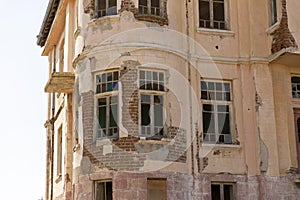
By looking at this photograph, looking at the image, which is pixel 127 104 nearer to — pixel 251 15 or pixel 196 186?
pixel 196 186

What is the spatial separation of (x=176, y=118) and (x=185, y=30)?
335 centimetres

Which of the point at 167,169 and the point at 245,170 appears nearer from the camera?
the point at 167,169

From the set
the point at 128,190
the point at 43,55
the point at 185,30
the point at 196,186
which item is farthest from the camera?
the point at 43,55

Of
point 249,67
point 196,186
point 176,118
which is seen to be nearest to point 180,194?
point 196,186

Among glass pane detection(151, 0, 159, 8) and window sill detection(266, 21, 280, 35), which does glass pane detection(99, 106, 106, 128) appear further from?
window sill detection(266, 21, 280, 35)

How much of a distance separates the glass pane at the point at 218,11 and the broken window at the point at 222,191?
6094mm

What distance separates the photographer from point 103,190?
1716 cm

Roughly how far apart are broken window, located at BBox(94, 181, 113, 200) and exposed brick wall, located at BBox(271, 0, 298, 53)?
24.8 ft

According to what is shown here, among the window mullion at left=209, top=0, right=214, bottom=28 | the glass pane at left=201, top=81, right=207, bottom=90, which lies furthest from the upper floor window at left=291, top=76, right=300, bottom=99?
the window mullion at left=209, top=0, right=214, bottom=28

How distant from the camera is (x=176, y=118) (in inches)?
699

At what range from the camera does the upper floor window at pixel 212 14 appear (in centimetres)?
1973

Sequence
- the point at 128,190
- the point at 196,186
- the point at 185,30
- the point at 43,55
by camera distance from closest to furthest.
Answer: the point at 128,190 → the point at 196,186 → the point at 185,30 → the point at 43,55

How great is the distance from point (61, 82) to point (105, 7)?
3645 mm

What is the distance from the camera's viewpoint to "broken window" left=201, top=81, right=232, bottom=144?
18.7 m
